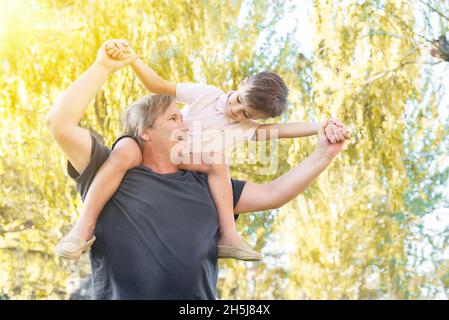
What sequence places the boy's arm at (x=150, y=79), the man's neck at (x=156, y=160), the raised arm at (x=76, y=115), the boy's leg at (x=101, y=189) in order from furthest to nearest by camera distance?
the boy's arm at (x=150, y=79) < the man's neck at (x=156, y=160) < the boy's leg at (x=101, y=189) < the raised arm at (x=76, y=115)

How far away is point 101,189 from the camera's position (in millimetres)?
1763

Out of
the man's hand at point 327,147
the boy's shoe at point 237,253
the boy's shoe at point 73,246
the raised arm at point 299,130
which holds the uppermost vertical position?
the raised arm at point 299,130

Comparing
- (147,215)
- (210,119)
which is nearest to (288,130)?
A: (210,119)

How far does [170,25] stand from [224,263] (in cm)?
248

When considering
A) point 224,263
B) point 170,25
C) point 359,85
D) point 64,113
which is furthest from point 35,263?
point 64,113

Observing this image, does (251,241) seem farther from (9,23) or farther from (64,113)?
(64,113)

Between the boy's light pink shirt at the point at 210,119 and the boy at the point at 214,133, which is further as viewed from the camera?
the boy's light pink shirt at the point at 210,119

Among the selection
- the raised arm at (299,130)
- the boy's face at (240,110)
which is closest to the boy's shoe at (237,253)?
the raised arm at (299,130)

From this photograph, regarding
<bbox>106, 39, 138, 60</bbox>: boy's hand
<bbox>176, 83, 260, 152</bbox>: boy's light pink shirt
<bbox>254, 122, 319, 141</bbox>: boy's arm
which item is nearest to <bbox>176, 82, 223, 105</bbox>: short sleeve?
<bbox>176, 83, 260, 152</bbox>: boy's light pink shirt

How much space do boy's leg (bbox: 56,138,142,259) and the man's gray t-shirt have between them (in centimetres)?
2

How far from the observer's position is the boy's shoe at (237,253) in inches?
76.0

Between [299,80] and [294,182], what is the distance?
3.87 metres

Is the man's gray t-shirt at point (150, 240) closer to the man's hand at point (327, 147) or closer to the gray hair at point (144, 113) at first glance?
the gray hair at point (144, 113)
